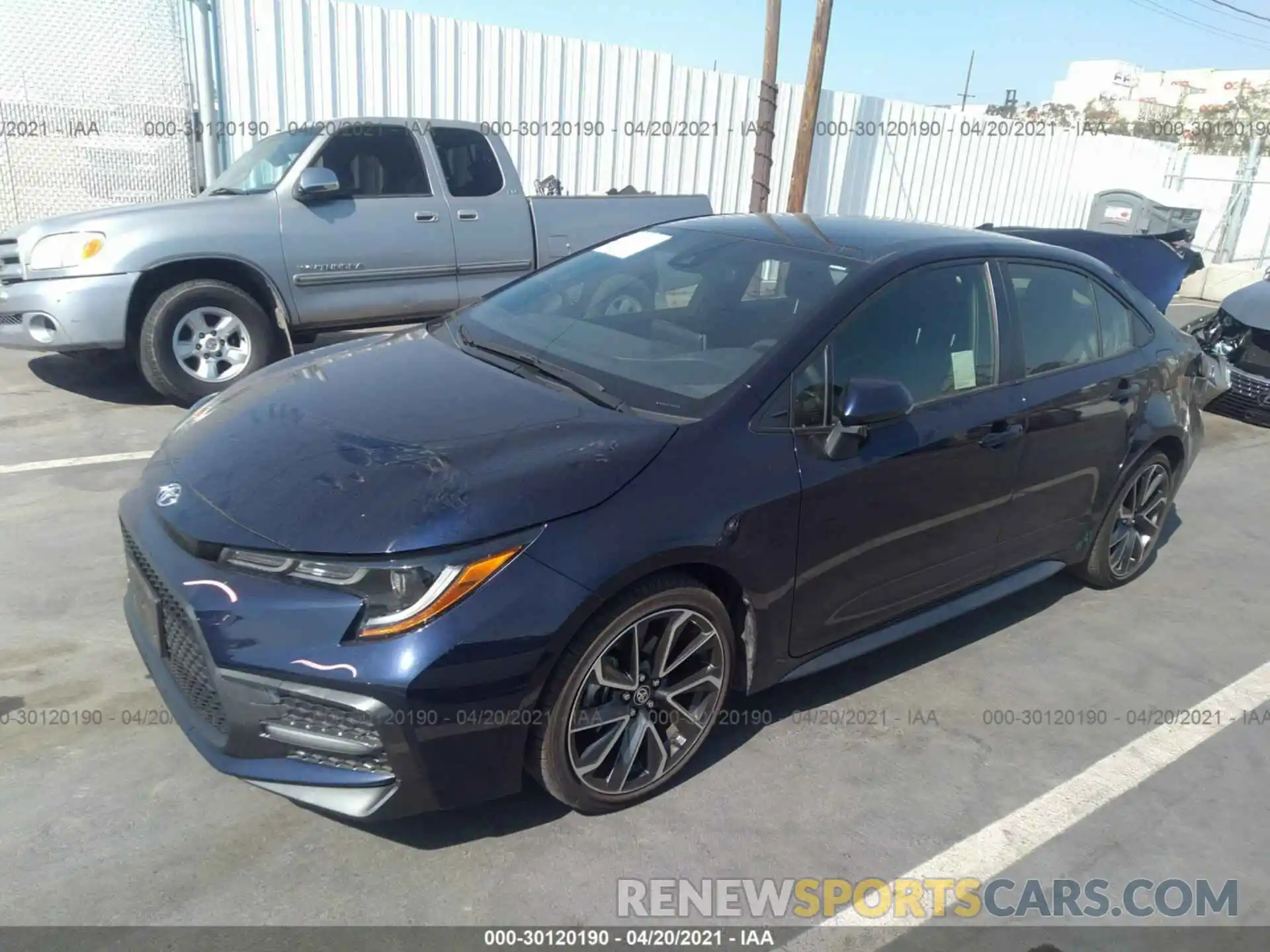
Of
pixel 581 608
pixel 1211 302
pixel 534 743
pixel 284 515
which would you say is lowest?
pixel 1211 302

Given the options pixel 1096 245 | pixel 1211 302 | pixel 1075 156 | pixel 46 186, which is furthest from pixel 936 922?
pixel 1075 156

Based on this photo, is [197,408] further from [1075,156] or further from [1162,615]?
[1075,156]

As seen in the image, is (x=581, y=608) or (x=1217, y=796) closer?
(x=581, y=608)

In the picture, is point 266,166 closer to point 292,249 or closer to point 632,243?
point 292,249

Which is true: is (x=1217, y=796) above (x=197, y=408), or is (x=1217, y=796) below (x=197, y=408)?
below

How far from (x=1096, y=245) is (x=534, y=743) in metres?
8.27

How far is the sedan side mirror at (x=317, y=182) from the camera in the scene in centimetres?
669

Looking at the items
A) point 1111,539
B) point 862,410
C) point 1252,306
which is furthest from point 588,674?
point 1252,306

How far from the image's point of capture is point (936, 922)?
8.73 ft

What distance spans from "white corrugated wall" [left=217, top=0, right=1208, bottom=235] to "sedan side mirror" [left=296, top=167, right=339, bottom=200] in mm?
3841

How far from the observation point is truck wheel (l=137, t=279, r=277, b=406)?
636cm

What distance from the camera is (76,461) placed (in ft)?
17.7

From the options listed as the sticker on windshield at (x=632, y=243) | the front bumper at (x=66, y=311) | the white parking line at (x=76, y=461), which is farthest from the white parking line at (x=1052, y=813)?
the front bumper at (x=66, y=311)

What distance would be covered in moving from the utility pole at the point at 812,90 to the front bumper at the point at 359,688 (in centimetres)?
1031
